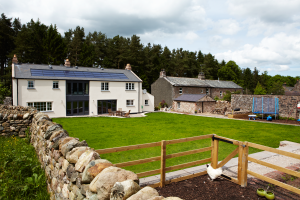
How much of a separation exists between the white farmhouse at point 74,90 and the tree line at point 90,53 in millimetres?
5303

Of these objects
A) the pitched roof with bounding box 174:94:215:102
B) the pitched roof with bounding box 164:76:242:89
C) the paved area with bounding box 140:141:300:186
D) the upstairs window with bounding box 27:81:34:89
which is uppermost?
the pitched roof with bounding box 164:76:242:89

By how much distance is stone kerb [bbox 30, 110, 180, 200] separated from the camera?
2.23 metres

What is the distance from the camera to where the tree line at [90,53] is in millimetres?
42109

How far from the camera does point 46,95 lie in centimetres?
2384

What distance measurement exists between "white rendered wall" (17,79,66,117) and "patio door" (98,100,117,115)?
5.04 m

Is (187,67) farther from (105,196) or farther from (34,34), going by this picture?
(105,196)

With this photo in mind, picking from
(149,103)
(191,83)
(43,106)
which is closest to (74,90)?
(43,106)

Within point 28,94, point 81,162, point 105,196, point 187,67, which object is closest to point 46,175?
point 81,162

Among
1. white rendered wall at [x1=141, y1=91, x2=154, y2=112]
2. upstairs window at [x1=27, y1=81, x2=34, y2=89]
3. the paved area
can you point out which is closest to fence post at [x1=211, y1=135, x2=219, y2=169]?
the paved area

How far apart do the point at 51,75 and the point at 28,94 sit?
A: 3704mm

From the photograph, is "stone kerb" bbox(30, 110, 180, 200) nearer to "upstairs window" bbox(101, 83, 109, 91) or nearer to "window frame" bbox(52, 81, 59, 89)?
"window frame" bbox(52, 81, 59, 89)

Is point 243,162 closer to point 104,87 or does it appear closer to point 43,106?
point 104,87

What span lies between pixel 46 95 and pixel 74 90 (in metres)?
3.52

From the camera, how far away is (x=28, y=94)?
22688 millimetres
